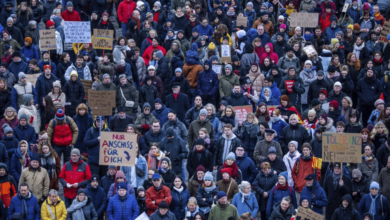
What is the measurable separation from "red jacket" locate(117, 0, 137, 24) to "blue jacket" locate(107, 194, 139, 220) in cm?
1039

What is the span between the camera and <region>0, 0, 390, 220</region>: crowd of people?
48.6ft

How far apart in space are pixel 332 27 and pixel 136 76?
6326 millimetres

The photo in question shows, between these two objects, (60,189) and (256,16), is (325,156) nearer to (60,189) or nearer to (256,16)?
(60,189)

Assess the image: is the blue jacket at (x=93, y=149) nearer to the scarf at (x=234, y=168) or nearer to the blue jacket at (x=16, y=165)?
the blue jacket at (x=16, y=165)

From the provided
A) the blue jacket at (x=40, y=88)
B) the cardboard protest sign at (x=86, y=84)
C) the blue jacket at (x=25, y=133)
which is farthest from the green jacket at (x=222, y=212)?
the cardboard protest sign at (x=86, y=84)

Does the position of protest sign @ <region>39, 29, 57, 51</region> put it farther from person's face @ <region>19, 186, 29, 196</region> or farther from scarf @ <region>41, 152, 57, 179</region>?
person's face @ <region>19, 186, 29, 196</region>

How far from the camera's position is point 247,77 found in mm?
19391

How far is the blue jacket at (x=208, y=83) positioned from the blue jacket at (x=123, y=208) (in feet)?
17.7

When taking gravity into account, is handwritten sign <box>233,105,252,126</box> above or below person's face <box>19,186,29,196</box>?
above

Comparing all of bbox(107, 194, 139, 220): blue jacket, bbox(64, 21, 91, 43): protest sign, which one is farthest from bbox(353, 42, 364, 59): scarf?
bbox(107, 194, 139, 220): blue jacket

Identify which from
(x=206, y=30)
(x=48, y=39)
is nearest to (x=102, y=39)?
(x=48, y=39)

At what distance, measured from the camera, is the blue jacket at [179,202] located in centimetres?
1474

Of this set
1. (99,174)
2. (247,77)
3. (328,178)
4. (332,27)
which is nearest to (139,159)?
(99,174)

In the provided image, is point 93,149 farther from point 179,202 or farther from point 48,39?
point 48,39
